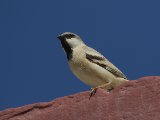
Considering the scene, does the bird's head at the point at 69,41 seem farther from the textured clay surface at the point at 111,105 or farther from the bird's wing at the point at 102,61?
the textured clay surface at the point at 111,105

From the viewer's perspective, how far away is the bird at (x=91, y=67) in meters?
5.71

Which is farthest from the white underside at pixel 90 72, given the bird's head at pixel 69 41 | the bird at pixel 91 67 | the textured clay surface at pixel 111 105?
the textured clay surface at pixel 111 105

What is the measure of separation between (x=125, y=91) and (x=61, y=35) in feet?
11.8

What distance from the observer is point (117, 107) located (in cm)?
351

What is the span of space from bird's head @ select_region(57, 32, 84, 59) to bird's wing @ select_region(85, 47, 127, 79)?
322 mm

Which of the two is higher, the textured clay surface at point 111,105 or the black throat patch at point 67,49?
the black throat patch at point 67,49

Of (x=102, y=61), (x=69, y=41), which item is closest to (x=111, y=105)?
(x=102, y=61)

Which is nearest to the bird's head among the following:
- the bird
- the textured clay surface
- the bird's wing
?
the bird

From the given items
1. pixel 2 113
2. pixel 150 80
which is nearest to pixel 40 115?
pixel 2 113

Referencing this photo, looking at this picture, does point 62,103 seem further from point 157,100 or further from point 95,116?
point 157,100

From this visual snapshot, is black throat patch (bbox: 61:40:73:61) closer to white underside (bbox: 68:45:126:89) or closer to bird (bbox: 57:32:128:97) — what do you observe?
bird (bbox: 57:32:128:97)

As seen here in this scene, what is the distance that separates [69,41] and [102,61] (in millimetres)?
966

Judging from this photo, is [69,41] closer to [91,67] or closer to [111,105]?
[91,67]

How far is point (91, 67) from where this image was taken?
5.99 metres
